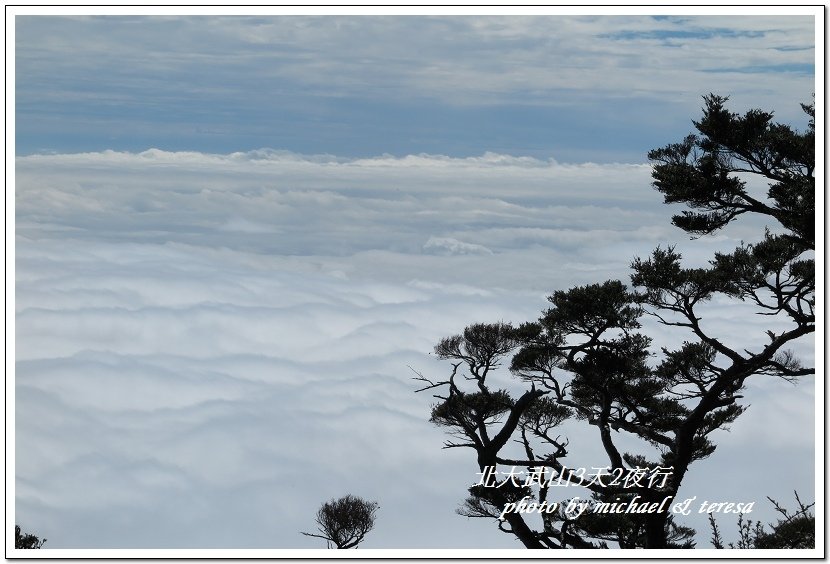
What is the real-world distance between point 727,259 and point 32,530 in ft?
28.8

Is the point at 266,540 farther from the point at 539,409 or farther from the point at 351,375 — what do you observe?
the point at 351,375

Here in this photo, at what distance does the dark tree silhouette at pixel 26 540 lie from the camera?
8.68m

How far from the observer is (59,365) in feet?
193

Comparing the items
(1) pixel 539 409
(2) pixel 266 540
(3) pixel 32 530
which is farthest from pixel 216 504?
(1) pixel 539 409

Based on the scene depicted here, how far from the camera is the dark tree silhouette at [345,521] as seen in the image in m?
10.1

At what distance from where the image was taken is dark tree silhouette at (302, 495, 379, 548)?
10.1 meters

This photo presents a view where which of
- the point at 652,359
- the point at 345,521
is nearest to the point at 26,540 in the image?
the point at 345,521

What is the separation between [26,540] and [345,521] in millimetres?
3780

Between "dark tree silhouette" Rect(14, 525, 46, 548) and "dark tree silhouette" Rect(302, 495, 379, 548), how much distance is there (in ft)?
11.0

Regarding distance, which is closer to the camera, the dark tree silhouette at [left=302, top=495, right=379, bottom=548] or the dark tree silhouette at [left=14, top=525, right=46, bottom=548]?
the dark tree silhouette at [left=14, top=525, right=46, bottom=548]

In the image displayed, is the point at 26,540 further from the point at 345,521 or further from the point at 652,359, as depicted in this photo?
the point at 652,359

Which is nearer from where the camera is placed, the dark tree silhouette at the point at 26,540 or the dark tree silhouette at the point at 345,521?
the dark tree silhouette at the point at 26,540

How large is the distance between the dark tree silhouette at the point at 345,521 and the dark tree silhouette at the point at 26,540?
3346mm
